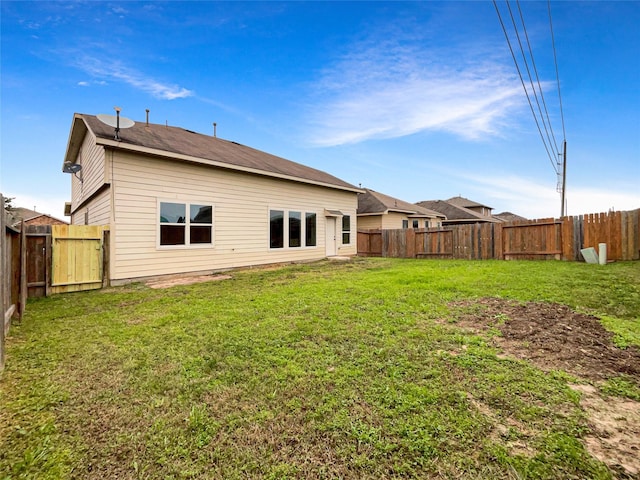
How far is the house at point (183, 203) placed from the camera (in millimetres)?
7949

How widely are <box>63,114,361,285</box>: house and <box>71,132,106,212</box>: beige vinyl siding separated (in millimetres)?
34

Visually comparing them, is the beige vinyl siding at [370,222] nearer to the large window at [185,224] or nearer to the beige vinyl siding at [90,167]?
the large window at [185,224]

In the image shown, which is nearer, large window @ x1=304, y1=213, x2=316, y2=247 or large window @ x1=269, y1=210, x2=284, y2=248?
large window @ x1=269, y1=210, x2=284, y2=248

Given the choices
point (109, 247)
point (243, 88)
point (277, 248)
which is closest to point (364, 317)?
point (109, 247)

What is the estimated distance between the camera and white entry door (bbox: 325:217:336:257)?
1416 centimetres

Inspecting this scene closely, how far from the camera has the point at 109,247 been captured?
773cm

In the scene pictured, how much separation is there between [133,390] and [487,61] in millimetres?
12782

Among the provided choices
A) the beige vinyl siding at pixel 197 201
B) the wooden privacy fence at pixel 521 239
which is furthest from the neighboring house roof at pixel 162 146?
the wooden privacy fence at pixel 521 239

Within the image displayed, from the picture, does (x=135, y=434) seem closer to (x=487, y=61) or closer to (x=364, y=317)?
(x=364, y=317)

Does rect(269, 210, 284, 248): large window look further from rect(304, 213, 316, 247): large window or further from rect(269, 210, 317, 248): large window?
rect(304, 213, 316, 247): large window

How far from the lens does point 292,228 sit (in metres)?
12.4

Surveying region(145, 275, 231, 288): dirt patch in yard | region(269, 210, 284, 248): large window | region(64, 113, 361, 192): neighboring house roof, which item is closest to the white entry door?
region(64, 113, 361, 192): neighboring house roof

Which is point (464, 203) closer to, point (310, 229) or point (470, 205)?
point (470, 205)

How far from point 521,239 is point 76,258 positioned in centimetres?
1473
